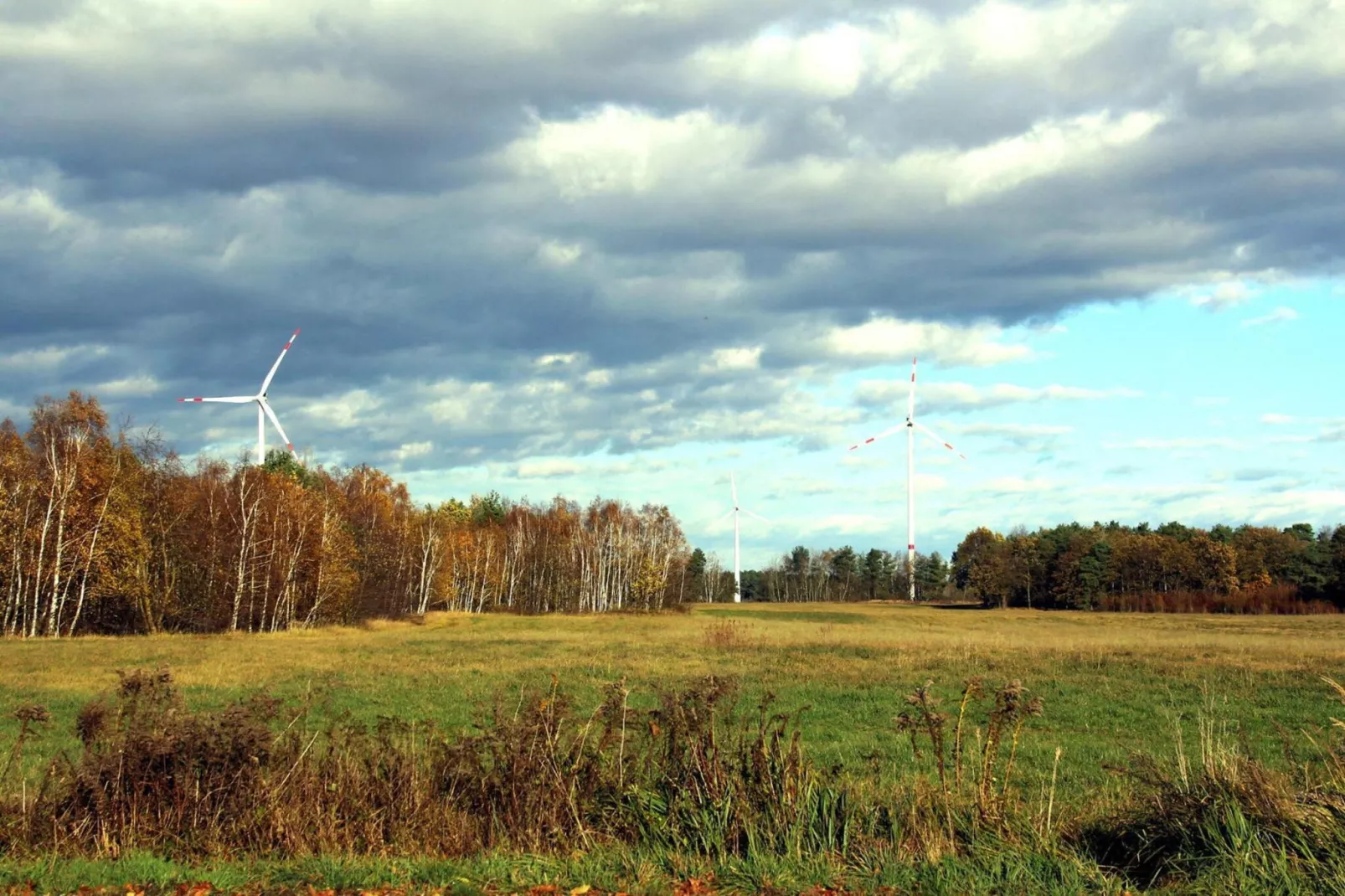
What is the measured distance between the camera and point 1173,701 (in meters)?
25.4

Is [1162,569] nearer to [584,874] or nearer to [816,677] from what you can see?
[816,677]

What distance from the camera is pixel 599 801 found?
9070mm

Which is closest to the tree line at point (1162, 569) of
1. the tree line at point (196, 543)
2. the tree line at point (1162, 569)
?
the tree line at point (1162, 569)

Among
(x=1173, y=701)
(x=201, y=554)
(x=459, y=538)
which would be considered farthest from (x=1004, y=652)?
(x=459, y=538)

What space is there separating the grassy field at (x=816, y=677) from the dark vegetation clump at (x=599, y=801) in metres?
1.21

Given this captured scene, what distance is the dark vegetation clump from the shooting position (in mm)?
7703

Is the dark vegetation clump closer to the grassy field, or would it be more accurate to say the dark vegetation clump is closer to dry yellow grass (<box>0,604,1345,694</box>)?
the grassy field

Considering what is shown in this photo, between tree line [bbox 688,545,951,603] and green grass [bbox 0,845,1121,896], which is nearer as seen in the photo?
green grass [bbox 0,845,1121,896]

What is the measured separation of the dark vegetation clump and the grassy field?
3.95 ft

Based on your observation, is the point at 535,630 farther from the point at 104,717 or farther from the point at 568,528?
the point at 568,528

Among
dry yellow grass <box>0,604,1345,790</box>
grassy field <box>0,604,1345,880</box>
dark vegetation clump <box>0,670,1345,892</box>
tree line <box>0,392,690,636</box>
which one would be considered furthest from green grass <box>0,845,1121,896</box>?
tree line <box>0,392,690,636</box>

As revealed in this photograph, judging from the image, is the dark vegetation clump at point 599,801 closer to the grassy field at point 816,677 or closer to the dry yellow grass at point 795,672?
the grassy field at point 816,677

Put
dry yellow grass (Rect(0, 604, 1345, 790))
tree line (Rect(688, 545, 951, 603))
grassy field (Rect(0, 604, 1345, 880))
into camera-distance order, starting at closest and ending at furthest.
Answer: grassy field (Rect(0, 604, 1345, 880)) → dry yellow grass (Rect(0, 604, 1345, 790)) → tree line (Rect(688, 545, 951, 603))

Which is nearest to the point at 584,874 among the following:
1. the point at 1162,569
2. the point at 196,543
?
the point at 196,543
